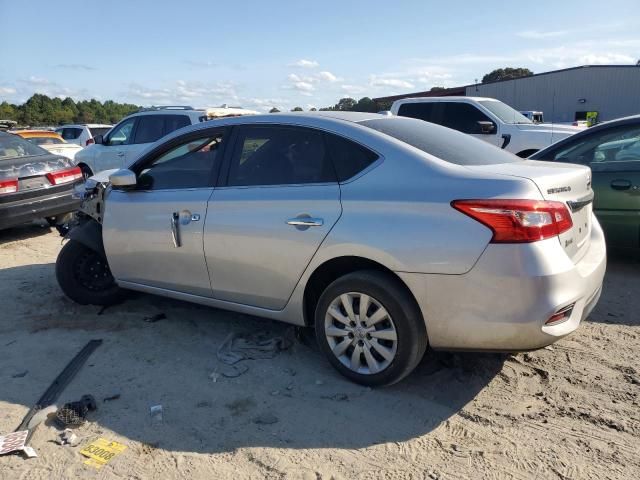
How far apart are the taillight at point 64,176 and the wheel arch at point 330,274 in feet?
19.1

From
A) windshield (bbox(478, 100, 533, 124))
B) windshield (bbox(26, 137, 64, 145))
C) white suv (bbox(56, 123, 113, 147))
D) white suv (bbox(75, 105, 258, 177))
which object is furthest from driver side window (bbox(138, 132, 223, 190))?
white suv (bbox(56, 123, 113, 147))

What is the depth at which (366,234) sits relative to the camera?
3.12 meters

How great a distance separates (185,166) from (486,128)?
730 centimetres

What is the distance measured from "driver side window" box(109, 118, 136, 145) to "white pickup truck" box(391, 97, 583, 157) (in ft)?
18.2

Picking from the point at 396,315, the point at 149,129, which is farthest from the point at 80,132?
the point at 396,315

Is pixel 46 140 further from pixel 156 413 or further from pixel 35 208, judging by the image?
pixel 156 413

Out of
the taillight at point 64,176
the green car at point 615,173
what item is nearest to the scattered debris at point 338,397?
the green car at point 615,173

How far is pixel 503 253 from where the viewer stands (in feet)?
9.09

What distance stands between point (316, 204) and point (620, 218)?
139 inches

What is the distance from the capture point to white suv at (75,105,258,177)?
10227 millimetres

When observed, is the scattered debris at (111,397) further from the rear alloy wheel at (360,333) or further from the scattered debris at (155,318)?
the rear alloy wheel at (360,333)

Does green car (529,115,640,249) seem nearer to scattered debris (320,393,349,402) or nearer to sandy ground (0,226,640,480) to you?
sandy ground (0,226,640,480)

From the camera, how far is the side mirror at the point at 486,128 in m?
9.98

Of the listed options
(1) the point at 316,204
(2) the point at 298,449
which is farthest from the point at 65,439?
(1) the point at 316,204
